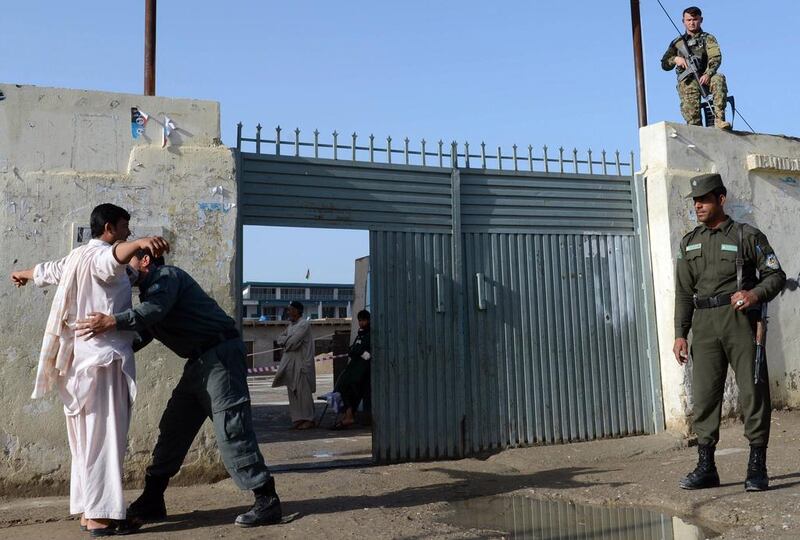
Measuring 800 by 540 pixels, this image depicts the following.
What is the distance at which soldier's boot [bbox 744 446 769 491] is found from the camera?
4.45 metres

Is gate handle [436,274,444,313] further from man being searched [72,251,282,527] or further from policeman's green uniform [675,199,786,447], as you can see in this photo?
man being searched [72,251,282,527]

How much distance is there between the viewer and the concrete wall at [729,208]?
6863 mm

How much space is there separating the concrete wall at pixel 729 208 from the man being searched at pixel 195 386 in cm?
420

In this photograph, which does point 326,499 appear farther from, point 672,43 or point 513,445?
point 672,43

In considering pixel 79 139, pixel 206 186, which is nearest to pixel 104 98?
pixel 79 139

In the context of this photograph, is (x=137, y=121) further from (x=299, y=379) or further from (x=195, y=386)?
(x=299, y=379)

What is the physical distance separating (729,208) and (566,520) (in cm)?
426

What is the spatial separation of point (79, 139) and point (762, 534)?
4909 millimetres

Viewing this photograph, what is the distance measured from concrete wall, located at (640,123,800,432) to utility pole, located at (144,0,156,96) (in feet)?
14.8

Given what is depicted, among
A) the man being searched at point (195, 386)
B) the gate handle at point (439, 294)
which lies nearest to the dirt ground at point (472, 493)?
the man being searched at point (195, 386)

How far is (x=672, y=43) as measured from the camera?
307 inches

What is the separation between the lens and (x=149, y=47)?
19.9 ft

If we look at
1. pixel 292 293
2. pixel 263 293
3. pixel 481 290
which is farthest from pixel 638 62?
pixel 292 293

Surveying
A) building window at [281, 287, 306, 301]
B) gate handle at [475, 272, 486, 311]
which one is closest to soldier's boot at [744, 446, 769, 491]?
gate handle at [475, 272, 486, 311]
